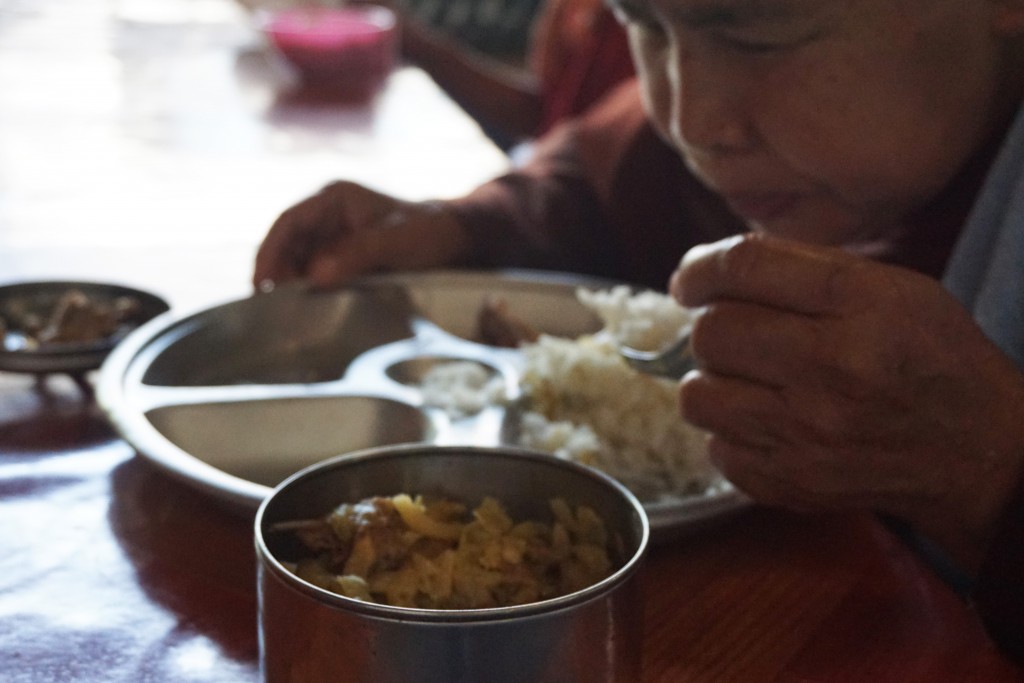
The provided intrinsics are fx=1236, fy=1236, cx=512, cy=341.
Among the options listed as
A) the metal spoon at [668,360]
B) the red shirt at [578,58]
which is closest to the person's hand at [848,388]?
the metal spoon at [668,360]

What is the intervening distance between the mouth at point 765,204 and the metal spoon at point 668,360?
18 centimetres

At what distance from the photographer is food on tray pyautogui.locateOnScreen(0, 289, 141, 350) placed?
1.15m

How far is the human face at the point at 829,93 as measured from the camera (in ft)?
3.24

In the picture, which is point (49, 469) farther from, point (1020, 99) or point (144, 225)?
point (1020, 99)

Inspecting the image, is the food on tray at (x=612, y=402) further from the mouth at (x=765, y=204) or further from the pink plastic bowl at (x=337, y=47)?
the pink plastic bowl at (x=337, y=47)

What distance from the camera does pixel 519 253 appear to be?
5.08 feet

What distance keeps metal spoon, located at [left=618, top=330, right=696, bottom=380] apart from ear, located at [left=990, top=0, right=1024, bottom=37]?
353 mm

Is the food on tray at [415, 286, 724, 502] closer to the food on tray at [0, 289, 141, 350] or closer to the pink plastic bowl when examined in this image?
the food on tray at [0, 289, 141, 350]

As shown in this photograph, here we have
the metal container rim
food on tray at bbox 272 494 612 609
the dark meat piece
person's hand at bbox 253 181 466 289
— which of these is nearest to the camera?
the metal container rim

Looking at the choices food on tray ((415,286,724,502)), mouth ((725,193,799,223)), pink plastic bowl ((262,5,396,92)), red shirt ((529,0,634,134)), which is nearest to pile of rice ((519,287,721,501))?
food on tray ((415,286,724,502))

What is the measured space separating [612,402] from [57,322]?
53 cm

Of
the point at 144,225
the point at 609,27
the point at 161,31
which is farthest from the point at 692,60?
the point at 161,31

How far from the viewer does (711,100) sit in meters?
1.04

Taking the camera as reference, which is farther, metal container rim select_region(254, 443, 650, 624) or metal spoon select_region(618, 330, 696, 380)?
metal spoon select_region(618, 330, 696, 380)
